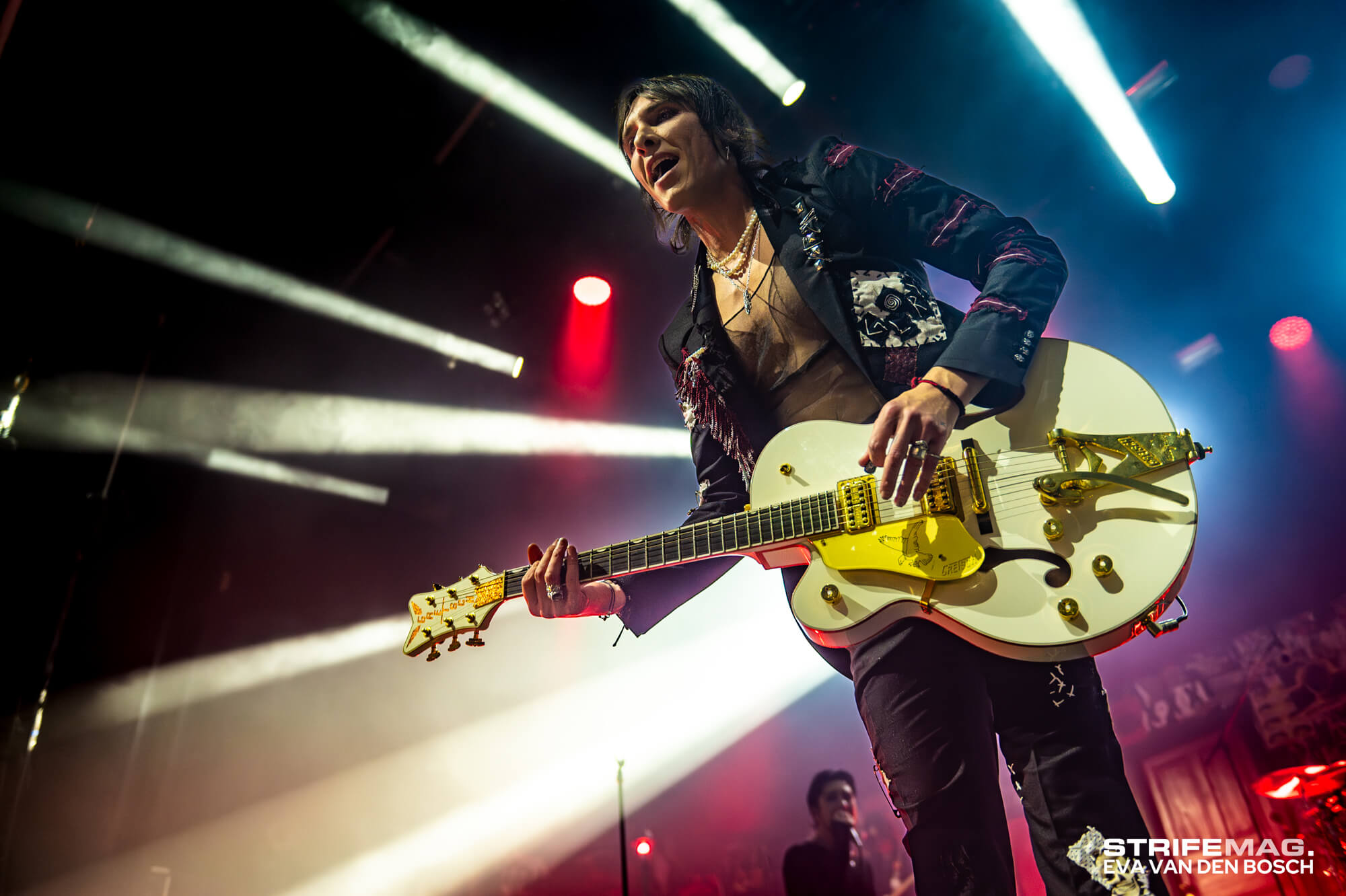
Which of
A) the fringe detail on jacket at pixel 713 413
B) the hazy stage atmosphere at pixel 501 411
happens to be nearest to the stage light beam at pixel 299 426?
the hazy stage atmosphere at pixel 501 411

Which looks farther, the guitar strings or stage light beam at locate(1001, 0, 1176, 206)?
stage light beam at locate(1001, 0, 1176, 206)

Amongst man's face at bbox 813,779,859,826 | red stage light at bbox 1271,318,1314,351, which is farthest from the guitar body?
red stage light at bbox 1271,318,1314,351

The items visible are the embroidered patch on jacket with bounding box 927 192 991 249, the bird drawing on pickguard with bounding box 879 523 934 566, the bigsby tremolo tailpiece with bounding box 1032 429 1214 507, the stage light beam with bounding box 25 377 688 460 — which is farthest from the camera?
the stage light beam with bounding box 25 377 688 460

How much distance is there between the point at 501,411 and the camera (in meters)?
6.39

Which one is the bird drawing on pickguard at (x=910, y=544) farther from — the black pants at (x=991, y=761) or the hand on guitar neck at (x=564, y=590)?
the hand on guitar neck at (x=564, y=590)

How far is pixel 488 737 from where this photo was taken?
622cm

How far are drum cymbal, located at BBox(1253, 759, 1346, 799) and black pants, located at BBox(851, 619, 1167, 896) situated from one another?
174 inches

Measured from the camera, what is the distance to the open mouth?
2029 millimetres

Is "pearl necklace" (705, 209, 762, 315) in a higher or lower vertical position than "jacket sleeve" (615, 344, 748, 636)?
higher

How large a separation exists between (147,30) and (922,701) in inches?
190

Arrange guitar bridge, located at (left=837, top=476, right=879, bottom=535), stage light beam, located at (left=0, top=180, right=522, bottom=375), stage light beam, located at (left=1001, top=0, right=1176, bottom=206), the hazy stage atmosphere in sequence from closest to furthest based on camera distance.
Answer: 1. guitar bridge, located at (left=837, top=476, right=879, bottom=535)
2. stage light beam, located at (left=0, top=180, right=522, bottom=375)
3. the hazy stage atmosphere
4. stage light beam, located at (left=1001, top=0, right=1176, bottom=206)

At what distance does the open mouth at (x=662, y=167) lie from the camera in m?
2.03

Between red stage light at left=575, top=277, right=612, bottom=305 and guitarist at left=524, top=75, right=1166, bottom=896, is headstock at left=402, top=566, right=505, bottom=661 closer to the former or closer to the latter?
guitarist at left=524, top=75, right=1166, bottom=896

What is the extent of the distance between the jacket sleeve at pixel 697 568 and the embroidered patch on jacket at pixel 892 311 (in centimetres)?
56
